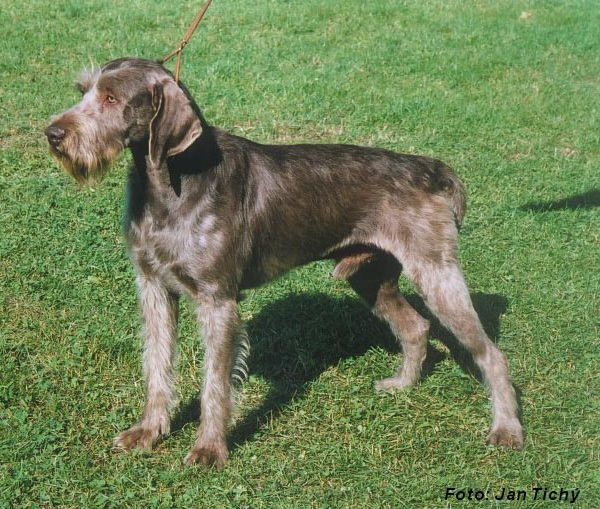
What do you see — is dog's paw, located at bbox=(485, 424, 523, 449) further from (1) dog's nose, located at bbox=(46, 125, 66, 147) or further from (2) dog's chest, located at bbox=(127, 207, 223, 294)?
(1) dog's nose, located at bbox=(46, 125, 66, 147)

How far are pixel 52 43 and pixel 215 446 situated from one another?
325 inches

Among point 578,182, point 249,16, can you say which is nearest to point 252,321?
point 578,182

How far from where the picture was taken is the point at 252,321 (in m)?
7.10

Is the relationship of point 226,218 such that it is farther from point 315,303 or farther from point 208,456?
point 315,303

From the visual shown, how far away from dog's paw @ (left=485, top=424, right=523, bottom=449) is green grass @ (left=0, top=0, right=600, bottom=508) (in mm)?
77

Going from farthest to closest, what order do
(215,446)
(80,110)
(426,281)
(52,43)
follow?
1. (52,43)
2. (426,281)
3. (215,446)
4. (80,110)

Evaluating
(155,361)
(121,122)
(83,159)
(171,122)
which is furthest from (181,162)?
→ (155,361)

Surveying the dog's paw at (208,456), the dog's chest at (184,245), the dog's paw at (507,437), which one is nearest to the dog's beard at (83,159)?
the dog's chest at (184,245)

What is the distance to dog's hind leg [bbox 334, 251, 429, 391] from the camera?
21.2ft

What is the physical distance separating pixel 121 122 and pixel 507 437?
3105 millimetres

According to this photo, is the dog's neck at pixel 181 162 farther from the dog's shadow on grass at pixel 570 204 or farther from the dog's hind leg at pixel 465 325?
the dog's shadow on grass at pixel 570 204

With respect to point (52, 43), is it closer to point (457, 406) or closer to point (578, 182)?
point (578, 182)

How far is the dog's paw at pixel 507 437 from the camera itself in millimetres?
5770

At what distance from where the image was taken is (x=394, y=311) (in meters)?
6.64
